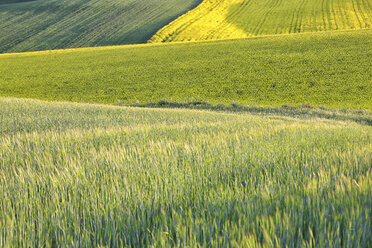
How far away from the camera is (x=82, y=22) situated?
6062cm

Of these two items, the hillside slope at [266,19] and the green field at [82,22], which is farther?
the green field at [82,22]

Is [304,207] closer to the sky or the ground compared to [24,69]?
closer to the sky

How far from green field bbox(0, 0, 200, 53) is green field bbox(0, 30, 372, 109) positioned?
41.6 ft

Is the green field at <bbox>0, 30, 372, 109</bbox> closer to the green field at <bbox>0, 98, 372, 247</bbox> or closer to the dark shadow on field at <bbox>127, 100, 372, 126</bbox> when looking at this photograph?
the dark shadow on field at <bbox>127, 100, 372, 126</bbox>

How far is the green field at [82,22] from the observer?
52781mm

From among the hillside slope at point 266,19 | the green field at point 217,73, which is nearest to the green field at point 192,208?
the green field at point 217,73

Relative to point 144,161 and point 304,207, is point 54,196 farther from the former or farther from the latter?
point 304,207

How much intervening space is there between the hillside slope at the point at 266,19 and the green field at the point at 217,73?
8.83 meters

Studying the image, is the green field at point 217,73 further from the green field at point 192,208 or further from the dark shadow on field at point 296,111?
the green field at point 192,208

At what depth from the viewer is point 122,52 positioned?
132ft

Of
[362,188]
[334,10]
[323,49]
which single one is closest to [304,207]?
[362,188]

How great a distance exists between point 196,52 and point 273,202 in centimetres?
3610

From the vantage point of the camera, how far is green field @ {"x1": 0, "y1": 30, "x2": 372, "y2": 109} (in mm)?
23219

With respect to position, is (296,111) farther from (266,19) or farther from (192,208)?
(266,19)
